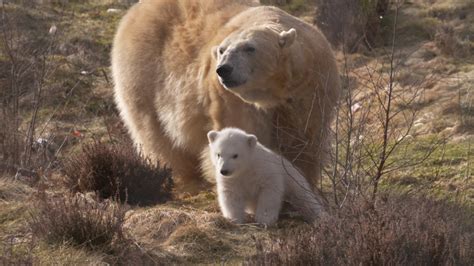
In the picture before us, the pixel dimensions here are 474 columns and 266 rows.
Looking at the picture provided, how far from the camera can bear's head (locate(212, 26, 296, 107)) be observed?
23.7ft

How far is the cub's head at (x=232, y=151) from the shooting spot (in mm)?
6532

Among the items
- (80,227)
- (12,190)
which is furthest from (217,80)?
(80,227)

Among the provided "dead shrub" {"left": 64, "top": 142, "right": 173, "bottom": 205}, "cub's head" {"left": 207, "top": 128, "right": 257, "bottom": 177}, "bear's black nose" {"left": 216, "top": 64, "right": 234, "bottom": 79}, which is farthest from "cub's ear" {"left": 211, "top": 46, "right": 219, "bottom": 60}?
"dead shrub" {"left": 64, "top": 142, "right": 173, "bottom": 205}

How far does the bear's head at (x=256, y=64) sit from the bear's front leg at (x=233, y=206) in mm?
1002

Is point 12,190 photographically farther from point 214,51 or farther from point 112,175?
point 214,51

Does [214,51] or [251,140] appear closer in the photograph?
[251,140]

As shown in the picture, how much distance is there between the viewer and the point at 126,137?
410 inches

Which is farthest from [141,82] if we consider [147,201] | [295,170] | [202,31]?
[295,170]

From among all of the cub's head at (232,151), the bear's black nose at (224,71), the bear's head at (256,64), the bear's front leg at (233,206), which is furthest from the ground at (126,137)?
the bear's black nose at (224,71)

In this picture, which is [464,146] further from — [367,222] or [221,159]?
[367,222]

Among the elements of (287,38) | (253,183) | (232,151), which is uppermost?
(287,38)

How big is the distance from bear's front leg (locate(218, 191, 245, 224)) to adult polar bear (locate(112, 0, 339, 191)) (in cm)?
55

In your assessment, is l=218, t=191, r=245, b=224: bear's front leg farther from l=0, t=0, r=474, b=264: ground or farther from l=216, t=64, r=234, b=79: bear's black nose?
l=216, t=64, r=234, b=79: bear's black nose

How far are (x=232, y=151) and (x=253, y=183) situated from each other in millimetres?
292
